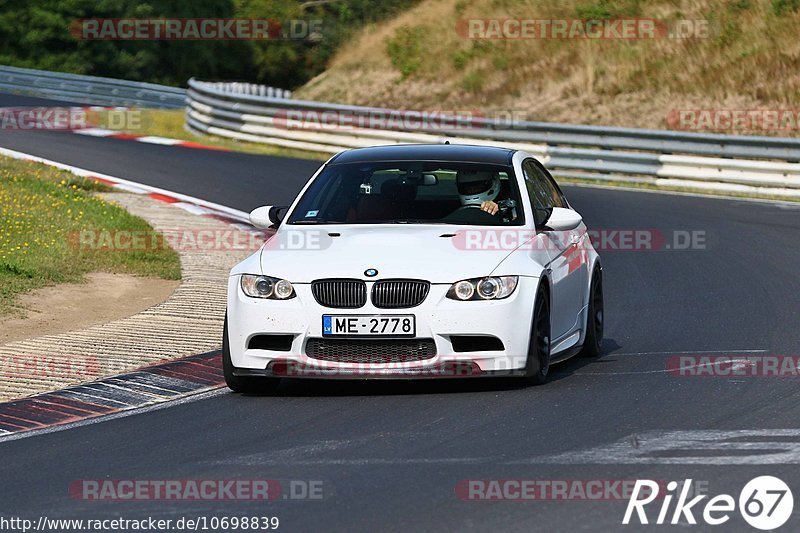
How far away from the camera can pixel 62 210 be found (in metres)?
18.8

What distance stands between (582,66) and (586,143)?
9193 millimetres

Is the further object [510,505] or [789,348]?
[789,348]

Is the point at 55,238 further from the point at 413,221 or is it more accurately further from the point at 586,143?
the point at 586,143

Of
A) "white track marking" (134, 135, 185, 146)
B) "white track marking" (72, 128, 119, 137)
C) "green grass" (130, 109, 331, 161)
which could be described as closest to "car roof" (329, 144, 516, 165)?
"green grass" (130, 109, 331, 161)

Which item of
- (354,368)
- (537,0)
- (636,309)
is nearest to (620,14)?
(537,0)

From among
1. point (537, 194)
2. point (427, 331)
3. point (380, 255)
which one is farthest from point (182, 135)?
point (427, 331)

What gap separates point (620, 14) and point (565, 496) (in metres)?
31.8

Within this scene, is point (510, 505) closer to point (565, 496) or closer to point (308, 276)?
point (565, 496)

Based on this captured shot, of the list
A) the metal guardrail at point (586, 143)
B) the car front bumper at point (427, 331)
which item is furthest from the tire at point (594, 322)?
the metal guardrail at point (586, 143)

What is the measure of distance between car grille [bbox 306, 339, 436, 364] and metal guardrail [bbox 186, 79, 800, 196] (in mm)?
16026

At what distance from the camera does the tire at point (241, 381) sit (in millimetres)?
9531

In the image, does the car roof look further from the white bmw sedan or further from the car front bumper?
the car front bumper

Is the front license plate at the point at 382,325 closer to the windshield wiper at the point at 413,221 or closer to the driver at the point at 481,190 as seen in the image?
Answer: the windshield wiper at the point at 413,221

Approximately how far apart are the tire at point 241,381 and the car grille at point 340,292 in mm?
680
